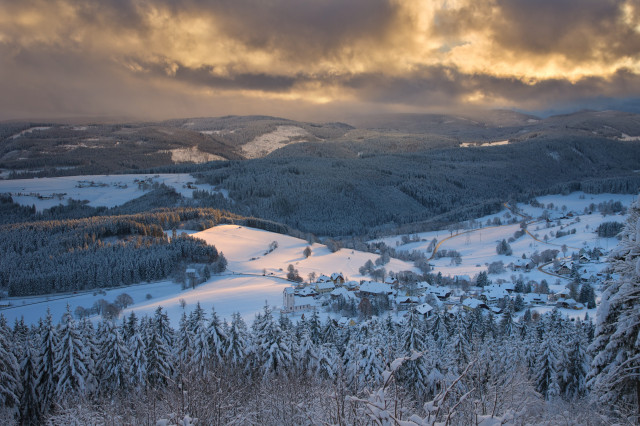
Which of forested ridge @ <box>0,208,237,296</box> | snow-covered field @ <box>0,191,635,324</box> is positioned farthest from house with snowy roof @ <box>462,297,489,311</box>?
forested ridge @ <box>0,208,237,296</box>

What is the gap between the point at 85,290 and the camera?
218 ft

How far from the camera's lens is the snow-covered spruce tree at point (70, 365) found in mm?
22406

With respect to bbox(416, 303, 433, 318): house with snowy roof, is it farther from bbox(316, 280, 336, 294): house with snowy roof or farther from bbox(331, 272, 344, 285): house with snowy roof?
bbox(331, 272, 344, 285): house with snowy roof

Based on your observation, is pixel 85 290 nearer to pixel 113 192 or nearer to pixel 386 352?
pixel 386 352

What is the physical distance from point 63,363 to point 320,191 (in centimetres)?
16459

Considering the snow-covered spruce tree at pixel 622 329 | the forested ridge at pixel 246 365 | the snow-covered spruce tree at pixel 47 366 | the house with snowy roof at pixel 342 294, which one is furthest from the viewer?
the house with snowy roof at pixel 342 294

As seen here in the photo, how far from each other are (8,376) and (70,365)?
9.31ft

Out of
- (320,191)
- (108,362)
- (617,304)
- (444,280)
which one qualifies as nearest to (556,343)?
(617,304)

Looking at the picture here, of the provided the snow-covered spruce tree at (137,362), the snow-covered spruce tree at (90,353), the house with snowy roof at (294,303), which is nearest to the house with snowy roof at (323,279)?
the house with snowy roof at (294,303)

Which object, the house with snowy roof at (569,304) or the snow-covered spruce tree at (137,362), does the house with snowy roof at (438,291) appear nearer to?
the house with snowy roof at (569,304)

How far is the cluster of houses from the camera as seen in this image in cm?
5566

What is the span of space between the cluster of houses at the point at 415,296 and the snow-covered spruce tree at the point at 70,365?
3250cm

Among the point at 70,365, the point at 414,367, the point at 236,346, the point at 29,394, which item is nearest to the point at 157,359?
the point at 236,346

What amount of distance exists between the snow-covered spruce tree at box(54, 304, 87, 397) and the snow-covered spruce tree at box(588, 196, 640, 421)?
2314cm
